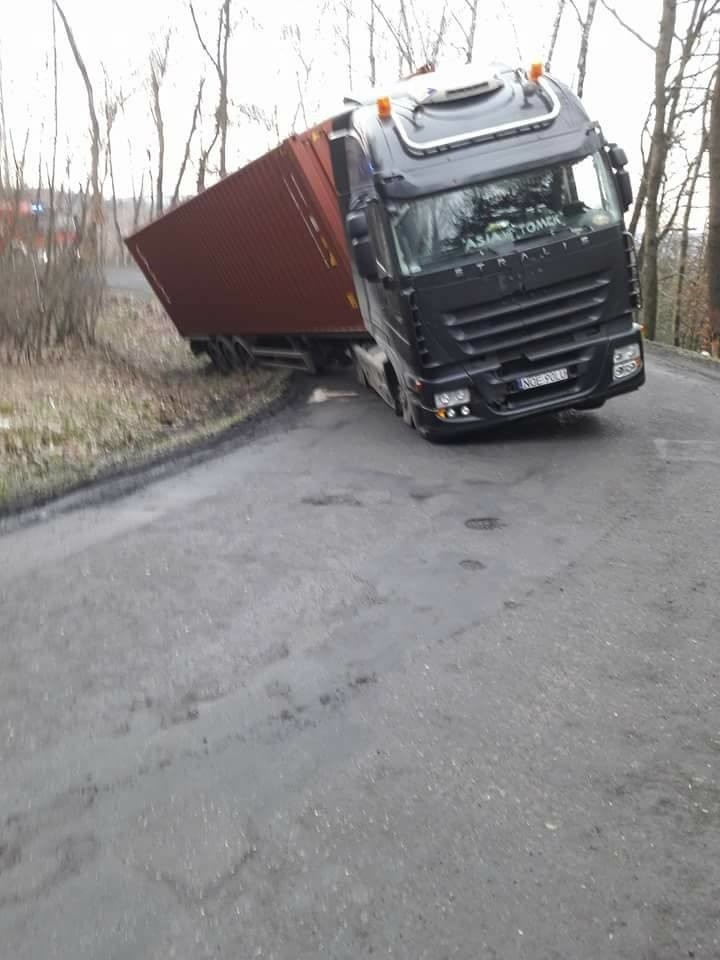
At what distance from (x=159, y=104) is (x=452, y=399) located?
1989 inches

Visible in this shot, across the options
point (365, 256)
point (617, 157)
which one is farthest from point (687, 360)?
point (365, 256)

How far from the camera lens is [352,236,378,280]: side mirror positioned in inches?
404

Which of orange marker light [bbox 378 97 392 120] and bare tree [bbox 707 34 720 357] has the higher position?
orange marker light [bbox 378 97 392 120]

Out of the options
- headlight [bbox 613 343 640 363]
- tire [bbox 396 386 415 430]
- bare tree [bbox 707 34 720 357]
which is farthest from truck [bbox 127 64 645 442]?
bare tree [bbox 707 34 720 357]

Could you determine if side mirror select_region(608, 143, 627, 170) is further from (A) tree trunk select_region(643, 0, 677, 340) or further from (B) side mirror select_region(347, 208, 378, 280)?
(A) tree trunk select_region(643, 0, 677, 340)

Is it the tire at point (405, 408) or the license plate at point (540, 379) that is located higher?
the license plate at point (540, 379)

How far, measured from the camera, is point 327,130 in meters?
12.0

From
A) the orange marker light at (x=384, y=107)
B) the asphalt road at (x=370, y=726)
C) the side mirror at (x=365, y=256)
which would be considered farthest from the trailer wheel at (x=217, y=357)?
the asphalt road at (x=370, y=726)

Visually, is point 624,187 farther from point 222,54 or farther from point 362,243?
point 222,54

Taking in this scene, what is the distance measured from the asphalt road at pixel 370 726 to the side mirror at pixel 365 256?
2.57 metres

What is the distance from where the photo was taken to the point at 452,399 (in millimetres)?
10180

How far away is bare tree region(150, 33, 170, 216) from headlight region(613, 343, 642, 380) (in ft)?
150

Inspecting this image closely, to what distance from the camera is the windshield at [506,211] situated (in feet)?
33.0

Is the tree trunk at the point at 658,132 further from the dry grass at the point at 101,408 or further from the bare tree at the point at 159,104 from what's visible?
the bare tree at the point at 159,104
